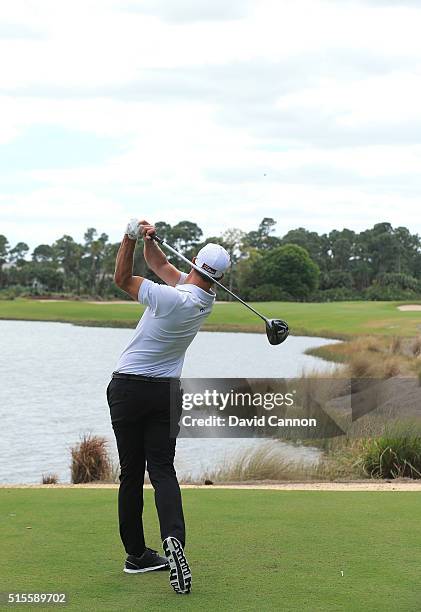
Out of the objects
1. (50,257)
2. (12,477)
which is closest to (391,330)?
(12,477)

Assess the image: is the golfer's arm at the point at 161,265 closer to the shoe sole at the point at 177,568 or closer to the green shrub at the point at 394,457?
the shoe sole at the point at 177,568

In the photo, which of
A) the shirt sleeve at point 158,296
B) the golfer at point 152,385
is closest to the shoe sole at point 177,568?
the golfer at point 152,385

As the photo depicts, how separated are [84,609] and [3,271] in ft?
344

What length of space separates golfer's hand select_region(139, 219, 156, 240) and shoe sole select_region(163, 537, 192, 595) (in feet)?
4.66

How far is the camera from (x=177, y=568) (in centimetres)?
450

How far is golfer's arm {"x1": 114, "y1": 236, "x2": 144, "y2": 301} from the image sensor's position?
4633 mm

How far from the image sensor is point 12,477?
12812 millimetres

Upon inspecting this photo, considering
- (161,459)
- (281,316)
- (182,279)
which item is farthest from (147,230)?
(281,316)

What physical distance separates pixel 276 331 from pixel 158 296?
898 mm

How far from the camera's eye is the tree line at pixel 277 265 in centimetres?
7875

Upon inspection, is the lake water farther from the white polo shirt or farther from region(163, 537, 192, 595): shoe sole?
region(163, 537, 192, 595): shoe sole

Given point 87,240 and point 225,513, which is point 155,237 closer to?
point 225,513

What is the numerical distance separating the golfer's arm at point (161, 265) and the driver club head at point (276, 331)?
1.83ft

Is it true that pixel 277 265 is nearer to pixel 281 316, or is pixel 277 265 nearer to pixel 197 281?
pixel 281 316
